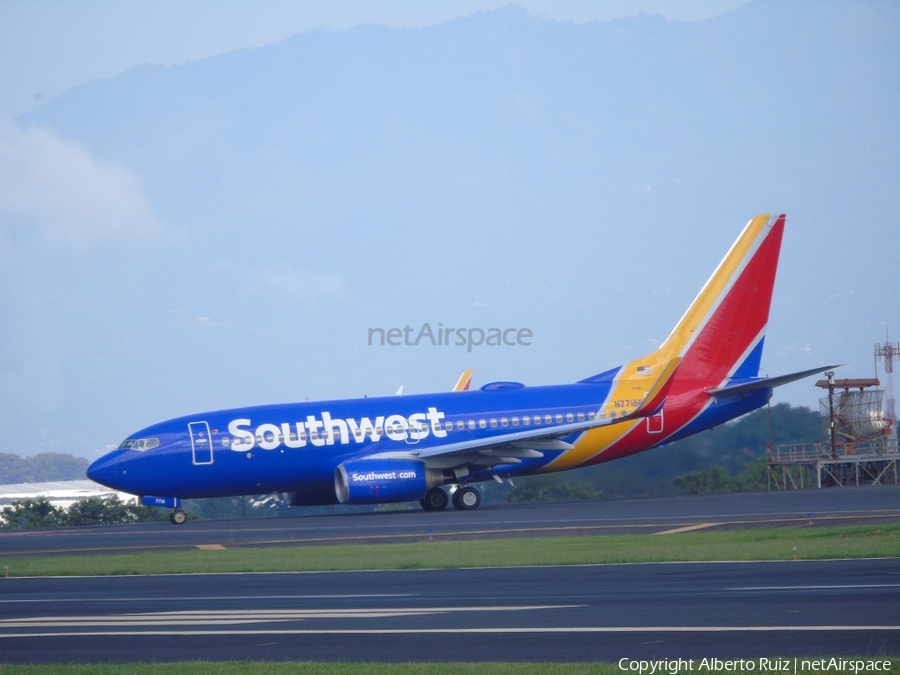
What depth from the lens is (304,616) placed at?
14773 mm

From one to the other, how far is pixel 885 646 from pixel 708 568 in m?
7.63

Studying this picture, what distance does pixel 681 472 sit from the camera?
4300 cm

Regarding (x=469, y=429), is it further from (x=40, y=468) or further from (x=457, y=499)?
(x=40, y=468)

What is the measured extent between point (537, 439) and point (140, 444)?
11.6 m

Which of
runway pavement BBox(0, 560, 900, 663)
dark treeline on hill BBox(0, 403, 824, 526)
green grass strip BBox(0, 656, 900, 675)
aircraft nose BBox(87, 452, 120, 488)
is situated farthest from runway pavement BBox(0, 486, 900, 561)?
green grass strip BBox(0, 656, 900, 675)

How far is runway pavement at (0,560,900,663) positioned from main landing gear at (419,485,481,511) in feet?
53.3

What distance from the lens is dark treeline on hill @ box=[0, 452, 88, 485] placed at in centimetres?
12538

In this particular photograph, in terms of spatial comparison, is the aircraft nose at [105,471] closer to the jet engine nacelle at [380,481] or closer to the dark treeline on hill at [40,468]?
the jet engine nacelle at [380,481]

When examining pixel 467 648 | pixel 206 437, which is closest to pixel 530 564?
pixel 467 648

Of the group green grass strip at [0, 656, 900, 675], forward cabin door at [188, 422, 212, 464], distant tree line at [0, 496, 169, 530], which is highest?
forward cabin door at [188, 422, 212, 464]

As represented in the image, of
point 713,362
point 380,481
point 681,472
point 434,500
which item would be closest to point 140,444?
point 380,481

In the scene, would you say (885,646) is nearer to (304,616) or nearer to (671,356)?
(304,616)

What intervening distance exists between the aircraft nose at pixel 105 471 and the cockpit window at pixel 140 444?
0.50 m

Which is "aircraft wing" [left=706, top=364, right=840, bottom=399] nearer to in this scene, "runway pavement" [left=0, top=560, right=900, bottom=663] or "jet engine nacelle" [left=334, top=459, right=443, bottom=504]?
"jet engine nacelle" [left=334, top=459, right=443, bottom=504]
